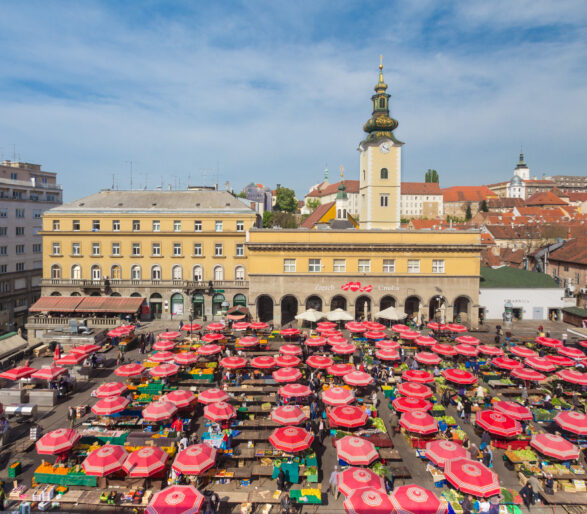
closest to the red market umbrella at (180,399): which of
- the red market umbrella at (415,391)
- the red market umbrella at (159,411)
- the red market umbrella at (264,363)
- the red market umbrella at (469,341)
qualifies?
the red market umbrella at (159,411)

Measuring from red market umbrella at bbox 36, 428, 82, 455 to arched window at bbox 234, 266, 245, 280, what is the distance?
3227cm

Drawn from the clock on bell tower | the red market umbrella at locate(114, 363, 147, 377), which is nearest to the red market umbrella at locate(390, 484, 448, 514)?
the red market umbrella at locate(114, 363, 147, 377)

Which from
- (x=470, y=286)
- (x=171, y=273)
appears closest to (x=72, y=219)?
(x=171, y=273)

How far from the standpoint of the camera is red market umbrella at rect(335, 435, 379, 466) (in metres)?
16.0

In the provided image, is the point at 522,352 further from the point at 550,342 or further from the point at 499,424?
the point at 499,424

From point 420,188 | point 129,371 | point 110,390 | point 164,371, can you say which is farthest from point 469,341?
point 420,188

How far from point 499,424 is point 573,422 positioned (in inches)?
151

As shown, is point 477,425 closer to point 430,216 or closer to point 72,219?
point 72,219

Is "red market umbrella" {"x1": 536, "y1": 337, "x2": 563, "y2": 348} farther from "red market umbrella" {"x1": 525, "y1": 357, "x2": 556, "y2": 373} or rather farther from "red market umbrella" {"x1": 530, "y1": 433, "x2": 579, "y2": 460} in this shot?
"red market umbrella" {"x1": 530, "y1": 433, "x2": 579, "y2": 460}

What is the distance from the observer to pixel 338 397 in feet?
70.9

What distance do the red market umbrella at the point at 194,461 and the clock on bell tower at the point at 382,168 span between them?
41.0 metres

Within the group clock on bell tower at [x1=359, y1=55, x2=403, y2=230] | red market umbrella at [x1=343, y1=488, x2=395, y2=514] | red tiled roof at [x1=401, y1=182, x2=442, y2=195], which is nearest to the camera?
red market umbrella at [x1=343, y1=488, x2=395, y2=514]

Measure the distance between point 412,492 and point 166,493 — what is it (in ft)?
27.3

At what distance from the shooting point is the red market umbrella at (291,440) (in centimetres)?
1711
